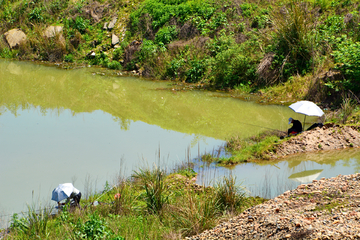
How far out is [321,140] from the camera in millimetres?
9555

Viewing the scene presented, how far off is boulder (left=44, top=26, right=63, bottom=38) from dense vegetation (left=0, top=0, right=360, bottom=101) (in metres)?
0.37

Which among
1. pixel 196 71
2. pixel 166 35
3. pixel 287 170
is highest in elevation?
pixel 166 35

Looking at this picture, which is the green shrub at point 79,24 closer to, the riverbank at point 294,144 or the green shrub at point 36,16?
the green shrub at point 36,16

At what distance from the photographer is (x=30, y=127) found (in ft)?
38.7

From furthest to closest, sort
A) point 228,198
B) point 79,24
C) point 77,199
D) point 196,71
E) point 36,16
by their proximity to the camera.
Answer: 1. point 36,16
2. point 79,24
3. point 196,71
4. point 77,199
5. point 228,198

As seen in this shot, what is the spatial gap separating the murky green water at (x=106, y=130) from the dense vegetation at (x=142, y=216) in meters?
0.82

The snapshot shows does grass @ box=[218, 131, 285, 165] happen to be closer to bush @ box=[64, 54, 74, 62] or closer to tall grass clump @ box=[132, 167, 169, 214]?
tall grass clump @ box=[132, 167, 169, 214]

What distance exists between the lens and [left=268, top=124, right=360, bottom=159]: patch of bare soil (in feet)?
30.5

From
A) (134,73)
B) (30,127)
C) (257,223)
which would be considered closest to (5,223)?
(257,223)

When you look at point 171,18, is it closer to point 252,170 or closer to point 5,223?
point 252,170

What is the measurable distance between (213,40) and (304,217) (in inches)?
651

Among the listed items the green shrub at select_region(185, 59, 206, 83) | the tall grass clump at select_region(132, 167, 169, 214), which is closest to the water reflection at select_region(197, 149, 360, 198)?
the tall grass clump at select_region(132, 167, 169, 214)

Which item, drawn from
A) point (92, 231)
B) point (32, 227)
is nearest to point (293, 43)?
point (92, 231)

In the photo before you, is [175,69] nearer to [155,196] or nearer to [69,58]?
[69,58]
